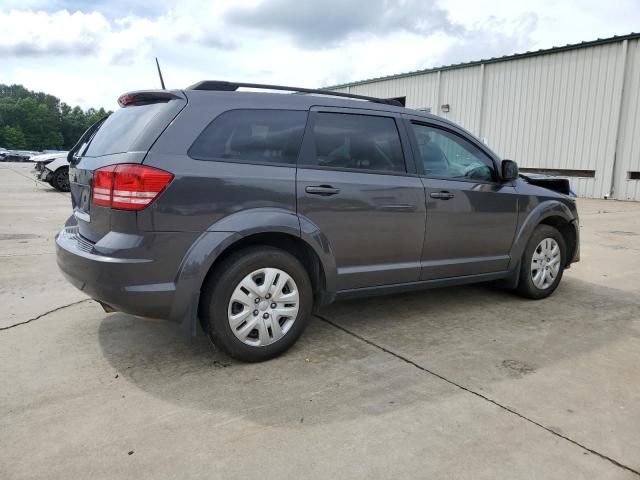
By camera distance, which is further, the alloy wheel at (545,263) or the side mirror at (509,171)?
the alloy wheel at (545,263)

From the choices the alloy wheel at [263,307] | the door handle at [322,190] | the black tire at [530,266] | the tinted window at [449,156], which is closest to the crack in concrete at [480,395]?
the alloy wheel at [263,307]

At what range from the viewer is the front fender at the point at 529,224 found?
4.82 metres

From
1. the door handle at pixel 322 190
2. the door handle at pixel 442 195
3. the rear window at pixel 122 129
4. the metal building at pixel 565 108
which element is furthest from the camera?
the metal building at pixel 565 108

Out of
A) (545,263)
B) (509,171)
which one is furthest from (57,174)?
(545,263)

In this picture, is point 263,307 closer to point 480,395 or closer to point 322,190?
point 322,190

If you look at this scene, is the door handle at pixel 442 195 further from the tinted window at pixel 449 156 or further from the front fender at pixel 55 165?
the front fender at pixel 55 165

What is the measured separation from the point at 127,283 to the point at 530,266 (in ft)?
12.1

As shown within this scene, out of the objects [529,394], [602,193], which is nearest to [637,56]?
[602,193]

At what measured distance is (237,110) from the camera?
3.35 metres

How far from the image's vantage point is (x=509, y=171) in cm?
457

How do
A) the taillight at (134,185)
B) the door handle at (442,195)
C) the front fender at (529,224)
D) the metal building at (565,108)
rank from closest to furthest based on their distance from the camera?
the taillight at (134,185), the door handle at (442,195), the front fender at (529,224), the metal building at (565,108)

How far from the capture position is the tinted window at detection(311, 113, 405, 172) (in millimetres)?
3676

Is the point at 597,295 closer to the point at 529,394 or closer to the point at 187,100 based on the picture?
the point at 529,394

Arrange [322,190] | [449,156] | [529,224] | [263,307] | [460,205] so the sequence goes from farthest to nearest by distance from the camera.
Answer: [529,224]
[449,156]
[460,205]
[322,190]
[263,307]
